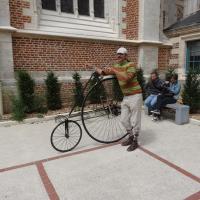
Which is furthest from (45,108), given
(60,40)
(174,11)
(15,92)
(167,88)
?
(174,11)

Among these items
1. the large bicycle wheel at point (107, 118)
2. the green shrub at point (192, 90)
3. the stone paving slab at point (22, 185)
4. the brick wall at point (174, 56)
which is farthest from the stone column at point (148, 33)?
the stone paving slab at point (22, 185)

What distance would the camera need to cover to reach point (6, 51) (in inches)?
251

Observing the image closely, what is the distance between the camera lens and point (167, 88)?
20.0 ft

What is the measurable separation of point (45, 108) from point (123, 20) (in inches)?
192

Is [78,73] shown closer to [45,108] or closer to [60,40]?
[60,40]

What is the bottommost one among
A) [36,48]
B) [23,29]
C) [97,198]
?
[97,198]

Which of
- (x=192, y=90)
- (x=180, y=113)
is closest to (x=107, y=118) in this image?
(x=180, y=113)

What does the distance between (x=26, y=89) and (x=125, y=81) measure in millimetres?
3793

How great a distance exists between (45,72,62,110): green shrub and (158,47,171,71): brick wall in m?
5.30

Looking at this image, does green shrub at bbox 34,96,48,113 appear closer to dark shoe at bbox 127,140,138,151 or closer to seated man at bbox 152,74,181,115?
seated man at bbox 152,74,181,115

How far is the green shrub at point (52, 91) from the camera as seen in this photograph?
22.6 ft

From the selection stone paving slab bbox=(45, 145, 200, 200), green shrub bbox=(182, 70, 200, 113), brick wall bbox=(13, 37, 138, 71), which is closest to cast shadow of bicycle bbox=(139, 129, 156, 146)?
stone paving slab bbox=(45, 145, 200, 200)

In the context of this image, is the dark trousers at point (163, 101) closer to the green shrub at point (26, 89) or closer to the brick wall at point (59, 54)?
the brick wall at point (59, 54)

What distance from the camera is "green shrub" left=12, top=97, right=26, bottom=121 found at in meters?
5.96
